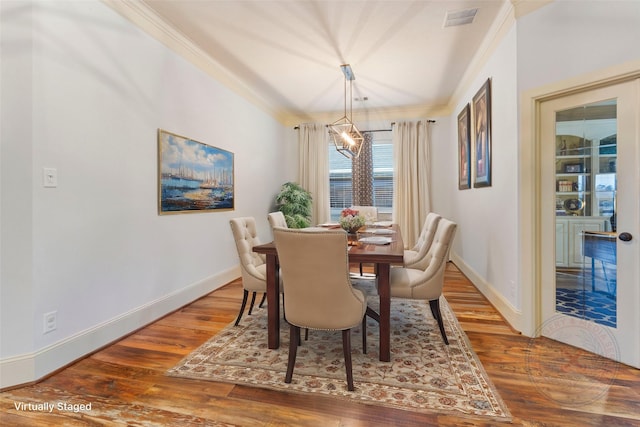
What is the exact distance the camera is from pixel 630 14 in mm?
1937

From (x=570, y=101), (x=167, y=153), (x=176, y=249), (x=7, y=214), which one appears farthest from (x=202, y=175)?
(x=570, y=101)

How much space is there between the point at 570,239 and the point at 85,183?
12.2 feet

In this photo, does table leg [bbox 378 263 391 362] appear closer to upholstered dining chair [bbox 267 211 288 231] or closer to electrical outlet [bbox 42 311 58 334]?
upholstered dining chair [bbox 267 211 288 231]

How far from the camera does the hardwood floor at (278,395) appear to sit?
1557 mm

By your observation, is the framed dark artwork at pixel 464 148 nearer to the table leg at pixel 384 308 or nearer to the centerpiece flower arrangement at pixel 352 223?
the centerpiece flower arrangement at pixel 352 223

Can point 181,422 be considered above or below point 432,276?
below

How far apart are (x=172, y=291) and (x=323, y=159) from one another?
380cm

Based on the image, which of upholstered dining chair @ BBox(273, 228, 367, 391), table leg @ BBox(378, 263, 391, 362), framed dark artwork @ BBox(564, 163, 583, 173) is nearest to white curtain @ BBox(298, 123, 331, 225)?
table leg @ BBox(378, 263, 391, 362)

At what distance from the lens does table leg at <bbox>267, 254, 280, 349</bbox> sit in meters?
2.28

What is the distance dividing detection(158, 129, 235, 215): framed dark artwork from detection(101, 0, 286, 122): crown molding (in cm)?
90

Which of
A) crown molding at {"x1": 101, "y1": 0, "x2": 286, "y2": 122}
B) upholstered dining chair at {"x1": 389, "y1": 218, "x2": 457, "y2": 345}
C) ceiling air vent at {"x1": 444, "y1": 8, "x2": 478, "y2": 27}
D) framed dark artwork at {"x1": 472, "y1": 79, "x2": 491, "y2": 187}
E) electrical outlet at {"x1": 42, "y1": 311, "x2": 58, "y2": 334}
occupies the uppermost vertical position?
ceiling air vent at {"x1": 444, "y1": 8, "x2": 478, "y2": 27}

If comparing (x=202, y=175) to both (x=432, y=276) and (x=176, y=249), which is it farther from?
(x=432, y=276)

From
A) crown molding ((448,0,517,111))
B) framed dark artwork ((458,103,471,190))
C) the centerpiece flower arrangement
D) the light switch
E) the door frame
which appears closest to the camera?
the light switch

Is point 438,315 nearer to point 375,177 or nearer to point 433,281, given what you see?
point 433,281
